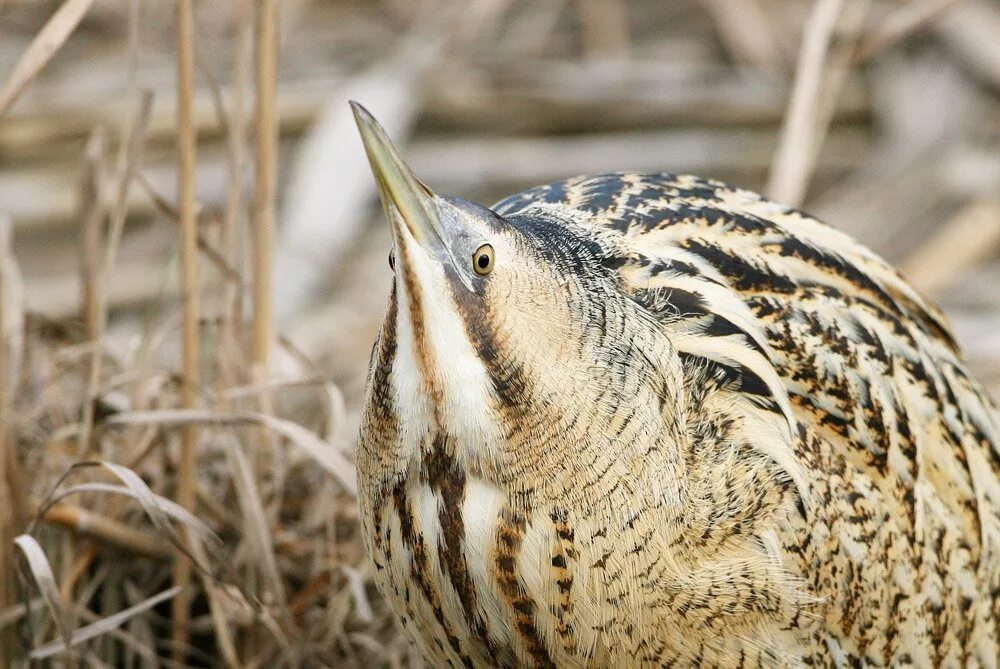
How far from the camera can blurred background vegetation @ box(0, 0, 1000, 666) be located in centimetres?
195

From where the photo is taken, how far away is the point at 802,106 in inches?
90.0

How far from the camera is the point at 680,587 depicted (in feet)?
4.55

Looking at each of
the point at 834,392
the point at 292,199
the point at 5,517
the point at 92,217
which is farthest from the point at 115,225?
the point at 292,199

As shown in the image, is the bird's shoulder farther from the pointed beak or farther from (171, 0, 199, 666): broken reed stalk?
(171, 0, 199, 666): broken reed stalk

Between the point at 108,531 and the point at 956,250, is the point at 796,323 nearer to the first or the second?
the point at 108,531

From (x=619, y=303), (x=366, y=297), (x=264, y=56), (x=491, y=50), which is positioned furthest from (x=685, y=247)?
(x=491, y=50)

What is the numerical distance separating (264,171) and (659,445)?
78 cm

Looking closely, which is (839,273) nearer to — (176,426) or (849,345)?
(849,345)

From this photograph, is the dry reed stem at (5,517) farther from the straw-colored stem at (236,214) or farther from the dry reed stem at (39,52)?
the dry reed stem at (39,52)

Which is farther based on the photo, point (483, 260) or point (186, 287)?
point (186, 287)

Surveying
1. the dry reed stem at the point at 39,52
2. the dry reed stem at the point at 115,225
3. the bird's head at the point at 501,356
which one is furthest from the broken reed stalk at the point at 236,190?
the bird's head at the point at 501,356

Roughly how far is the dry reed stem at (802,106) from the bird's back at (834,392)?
1.96 ft

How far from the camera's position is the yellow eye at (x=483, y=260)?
48.3 inches

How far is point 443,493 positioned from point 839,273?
58 centimetres
